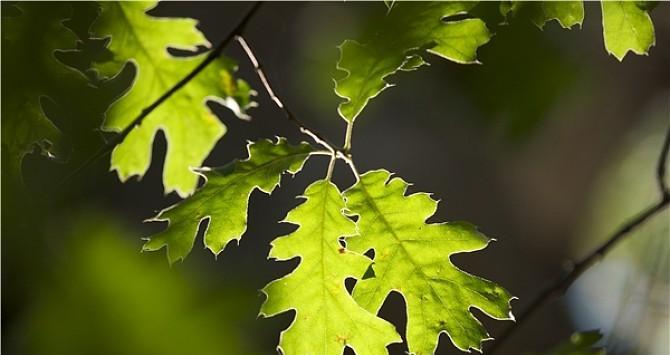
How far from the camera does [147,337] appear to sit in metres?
0.49

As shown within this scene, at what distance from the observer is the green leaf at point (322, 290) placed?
122cm

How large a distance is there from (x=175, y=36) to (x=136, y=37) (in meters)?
0.07

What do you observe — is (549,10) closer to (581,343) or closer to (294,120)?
(294,120)

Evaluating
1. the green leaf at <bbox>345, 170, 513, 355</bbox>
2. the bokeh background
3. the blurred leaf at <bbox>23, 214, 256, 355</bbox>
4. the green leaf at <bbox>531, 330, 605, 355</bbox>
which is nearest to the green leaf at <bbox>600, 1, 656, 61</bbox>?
the bokeh background

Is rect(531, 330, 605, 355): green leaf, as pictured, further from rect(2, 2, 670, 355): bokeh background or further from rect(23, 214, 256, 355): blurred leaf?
rect(23, 214, 256, 355): blurred leaf

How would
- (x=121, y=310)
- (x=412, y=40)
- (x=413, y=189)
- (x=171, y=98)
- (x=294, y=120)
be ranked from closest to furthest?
(x=121, y=310) → (x=412, y=40) → (x=294, y=120) → (x=171, y=98) → (x=413, y=189)

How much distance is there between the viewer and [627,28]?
1.29 m

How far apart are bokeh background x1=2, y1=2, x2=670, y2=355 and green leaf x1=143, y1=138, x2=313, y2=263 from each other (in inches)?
3.4

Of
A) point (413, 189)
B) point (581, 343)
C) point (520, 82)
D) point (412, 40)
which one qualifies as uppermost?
point (412, 40)

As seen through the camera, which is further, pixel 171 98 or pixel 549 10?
pixel 171 98

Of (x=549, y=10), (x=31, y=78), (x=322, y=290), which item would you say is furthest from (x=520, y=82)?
(x=31, y=78)

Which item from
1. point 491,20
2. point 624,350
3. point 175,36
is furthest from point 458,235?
point 624,350

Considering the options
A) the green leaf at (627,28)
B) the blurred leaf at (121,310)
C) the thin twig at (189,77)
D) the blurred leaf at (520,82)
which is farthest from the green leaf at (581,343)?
the blurred leaf at (121,310)

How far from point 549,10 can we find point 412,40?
0.72 ft
